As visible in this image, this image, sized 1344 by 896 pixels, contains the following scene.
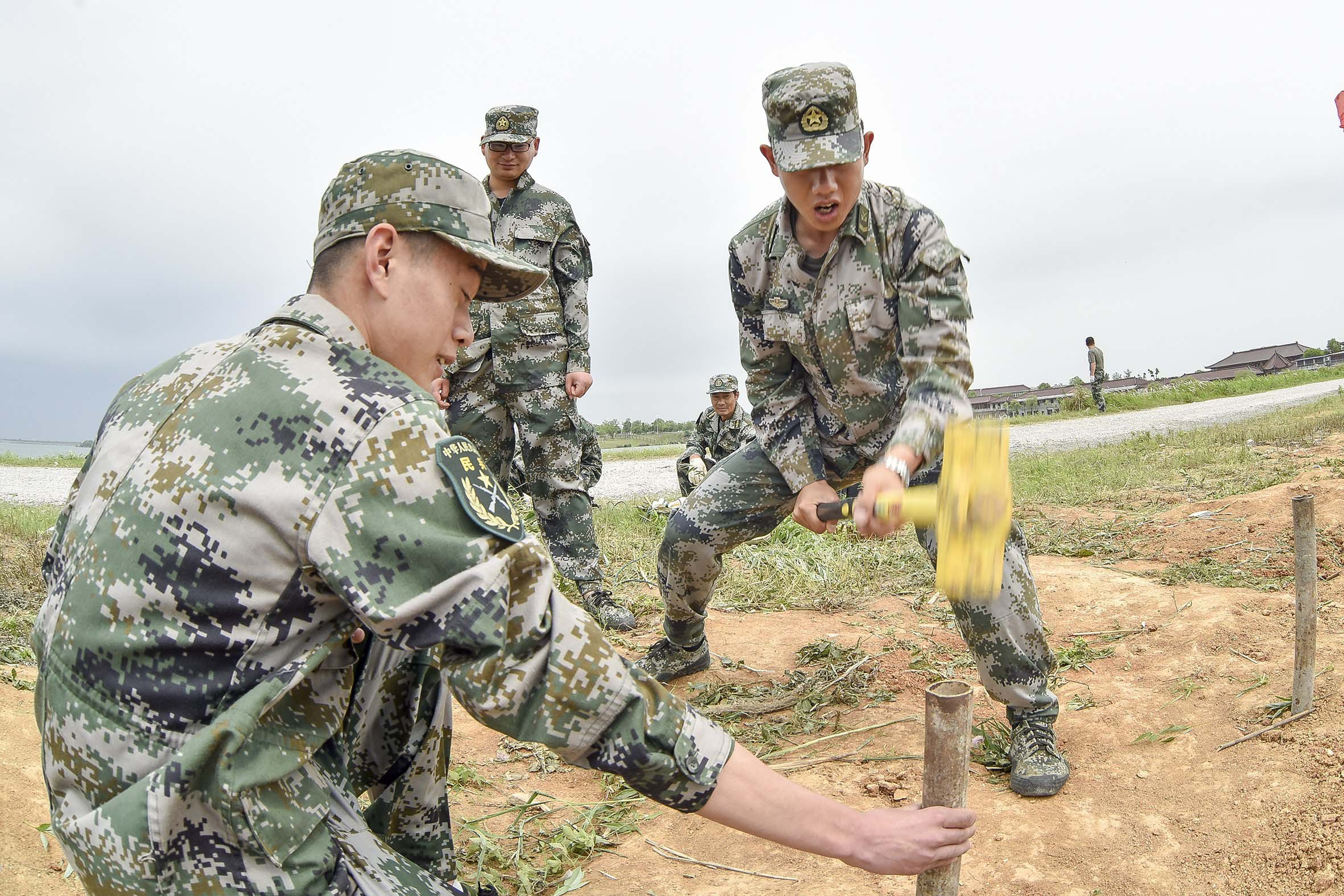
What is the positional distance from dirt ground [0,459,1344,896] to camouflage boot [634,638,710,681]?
8 centimetres

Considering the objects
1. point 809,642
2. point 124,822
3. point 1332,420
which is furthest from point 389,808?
point 1332,420

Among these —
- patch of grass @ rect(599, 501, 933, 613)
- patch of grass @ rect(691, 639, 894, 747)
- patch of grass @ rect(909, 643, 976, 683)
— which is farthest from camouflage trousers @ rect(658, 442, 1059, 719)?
patch of grass @ rect(599, 501, 933, 613)

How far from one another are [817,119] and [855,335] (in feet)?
2.56

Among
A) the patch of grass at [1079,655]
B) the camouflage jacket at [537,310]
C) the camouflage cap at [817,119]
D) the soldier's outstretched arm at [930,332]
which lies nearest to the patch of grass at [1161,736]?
the patch of grass at [1079,655]

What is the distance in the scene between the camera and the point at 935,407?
9.91 ft

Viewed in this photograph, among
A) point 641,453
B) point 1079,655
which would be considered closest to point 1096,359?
point 641,453

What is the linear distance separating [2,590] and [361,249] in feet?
17.4

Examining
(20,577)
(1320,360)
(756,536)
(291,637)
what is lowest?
(20,577)

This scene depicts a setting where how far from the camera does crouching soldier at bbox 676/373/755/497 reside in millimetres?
10562

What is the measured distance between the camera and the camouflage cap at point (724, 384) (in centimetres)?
1055

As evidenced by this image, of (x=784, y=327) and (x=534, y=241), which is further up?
(x=534, y=241)

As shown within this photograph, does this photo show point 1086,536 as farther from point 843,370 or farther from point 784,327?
point 784,327

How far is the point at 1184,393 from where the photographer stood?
2706cm

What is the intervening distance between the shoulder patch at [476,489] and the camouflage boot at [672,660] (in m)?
2.93
